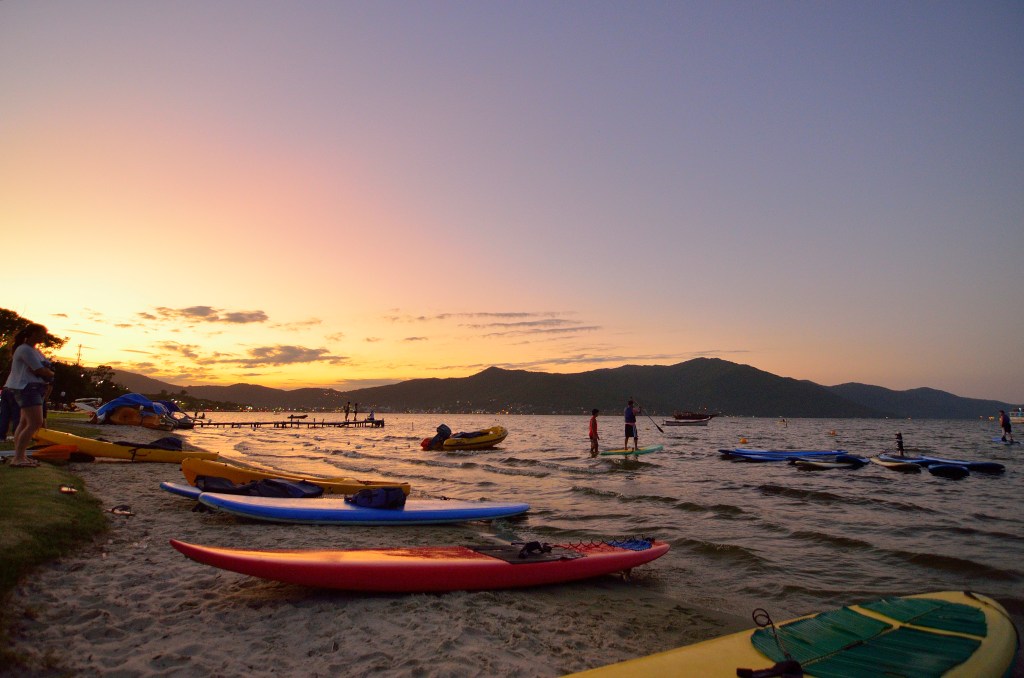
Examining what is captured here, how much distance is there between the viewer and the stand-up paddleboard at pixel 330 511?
8102mm

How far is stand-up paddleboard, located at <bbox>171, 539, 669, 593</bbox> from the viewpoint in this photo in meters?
→ 4.64

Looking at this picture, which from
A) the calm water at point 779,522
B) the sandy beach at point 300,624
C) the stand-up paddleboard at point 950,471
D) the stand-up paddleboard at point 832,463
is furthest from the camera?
the stand-up paddleboard at point 832,463

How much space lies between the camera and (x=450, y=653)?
3.94m

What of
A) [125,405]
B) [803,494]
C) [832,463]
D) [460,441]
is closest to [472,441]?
[460,441]

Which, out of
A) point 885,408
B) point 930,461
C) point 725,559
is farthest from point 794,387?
point 725,559

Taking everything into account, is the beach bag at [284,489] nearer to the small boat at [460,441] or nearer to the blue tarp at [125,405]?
the small boat at [460,441]

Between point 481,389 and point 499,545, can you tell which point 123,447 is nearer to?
point 499,545

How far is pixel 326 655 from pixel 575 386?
182 meters

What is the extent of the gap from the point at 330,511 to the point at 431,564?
3.47 meters

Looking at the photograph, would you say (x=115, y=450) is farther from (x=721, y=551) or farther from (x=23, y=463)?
(x=721, y=551)

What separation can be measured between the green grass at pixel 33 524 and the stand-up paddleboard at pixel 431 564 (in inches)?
49.9

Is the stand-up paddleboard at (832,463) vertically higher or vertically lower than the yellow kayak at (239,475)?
lower

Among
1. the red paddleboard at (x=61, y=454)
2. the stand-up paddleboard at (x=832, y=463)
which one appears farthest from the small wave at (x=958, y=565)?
the red paddleboard at (x=61, y=454)

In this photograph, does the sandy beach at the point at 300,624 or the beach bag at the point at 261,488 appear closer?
the sandy beach at the point at 300,624
